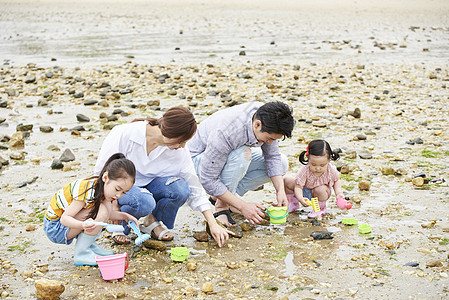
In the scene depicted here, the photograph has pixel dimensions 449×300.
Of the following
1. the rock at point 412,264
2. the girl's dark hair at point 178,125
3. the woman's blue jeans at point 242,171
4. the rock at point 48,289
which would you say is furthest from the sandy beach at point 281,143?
the girl's dark hair at point 178,125

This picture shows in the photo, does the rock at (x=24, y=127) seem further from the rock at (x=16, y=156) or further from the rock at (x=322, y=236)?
the rock at (x=322, y=236)

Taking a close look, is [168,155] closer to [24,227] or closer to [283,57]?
[24,227]

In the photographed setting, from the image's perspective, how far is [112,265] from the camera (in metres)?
3.62

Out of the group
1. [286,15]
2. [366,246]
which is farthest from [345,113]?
[286,15]

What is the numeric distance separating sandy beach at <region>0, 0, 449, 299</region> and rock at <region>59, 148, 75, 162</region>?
0.59 ft

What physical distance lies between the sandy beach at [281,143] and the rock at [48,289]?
113mm

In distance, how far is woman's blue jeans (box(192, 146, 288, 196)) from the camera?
4.62m

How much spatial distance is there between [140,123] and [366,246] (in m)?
2.07

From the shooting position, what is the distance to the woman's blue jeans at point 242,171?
15.2 ft

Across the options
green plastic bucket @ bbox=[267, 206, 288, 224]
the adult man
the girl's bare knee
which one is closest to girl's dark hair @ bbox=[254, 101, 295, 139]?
the adult man

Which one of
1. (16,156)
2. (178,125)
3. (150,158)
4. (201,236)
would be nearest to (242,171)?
(201,236)

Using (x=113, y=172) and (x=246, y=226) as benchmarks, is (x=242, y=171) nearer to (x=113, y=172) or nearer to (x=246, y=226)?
(x=246, y=226)

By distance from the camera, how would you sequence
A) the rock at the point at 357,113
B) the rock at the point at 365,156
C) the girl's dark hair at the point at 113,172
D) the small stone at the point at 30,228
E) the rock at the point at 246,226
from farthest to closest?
the rock at the point at 357,113 < the rock at the point at 365,156 < the rock at the point at 246,226 < the small stone at the point at 30,228 < the girl's dark hair at the point at 113,172

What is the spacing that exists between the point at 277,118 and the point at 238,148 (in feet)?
1.91
